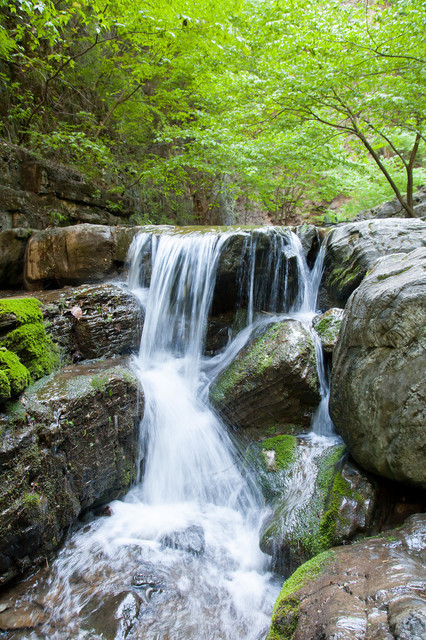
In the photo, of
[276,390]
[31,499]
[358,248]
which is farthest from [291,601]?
[358,248]

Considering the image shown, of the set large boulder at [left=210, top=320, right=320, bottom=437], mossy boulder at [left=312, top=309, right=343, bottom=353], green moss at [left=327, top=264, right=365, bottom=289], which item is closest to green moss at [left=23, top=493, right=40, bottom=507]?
large boulder at [left=210, top=320, right=320, bottom=437]

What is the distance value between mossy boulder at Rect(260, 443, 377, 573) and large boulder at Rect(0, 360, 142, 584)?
185cm

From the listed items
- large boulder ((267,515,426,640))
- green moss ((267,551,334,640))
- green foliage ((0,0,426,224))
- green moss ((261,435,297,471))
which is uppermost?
green foliage ((0,0,426,224))

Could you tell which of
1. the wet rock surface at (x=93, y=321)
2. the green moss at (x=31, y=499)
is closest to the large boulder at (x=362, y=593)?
the green moss at (x=31, y=499)

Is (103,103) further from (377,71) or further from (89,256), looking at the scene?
(377,71)

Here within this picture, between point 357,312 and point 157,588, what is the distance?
3.14 meters

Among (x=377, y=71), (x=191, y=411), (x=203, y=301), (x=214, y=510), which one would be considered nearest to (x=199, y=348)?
(x=203, y=301)

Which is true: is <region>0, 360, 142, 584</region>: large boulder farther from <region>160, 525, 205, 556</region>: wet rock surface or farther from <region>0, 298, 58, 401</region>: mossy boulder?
<region>160, 525, 205, 556</region>: wet rock surface

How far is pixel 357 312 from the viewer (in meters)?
3.14

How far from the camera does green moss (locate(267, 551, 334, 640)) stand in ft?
6.04

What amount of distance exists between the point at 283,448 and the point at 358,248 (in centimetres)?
367

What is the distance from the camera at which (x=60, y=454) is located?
3.20 metres

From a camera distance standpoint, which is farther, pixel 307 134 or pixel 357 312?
pixel 307 134

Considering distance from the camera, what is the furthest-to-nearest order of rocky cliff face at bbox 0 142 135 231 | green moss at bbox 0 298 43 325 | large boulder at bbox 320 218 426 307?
1. rocky cliff face at bbox 0 142 135 231
2. large boulder at bbox 320 218 426 307
3. green moss at bbox 0 298 43 325
